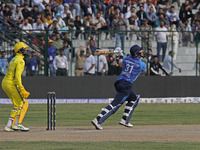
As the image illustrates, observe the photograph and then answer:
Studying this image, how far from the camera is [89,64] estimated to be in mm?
27391

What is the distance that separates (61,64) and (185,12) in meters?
8.38

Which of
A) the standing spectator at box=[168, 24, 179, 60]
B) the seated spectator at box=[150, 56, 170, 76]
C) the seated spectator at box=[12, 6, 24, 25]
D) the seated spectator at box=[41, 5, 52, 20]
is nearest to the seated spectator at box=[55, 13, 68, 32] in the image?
the seated spectator at box=[41, 5, 52, 20]

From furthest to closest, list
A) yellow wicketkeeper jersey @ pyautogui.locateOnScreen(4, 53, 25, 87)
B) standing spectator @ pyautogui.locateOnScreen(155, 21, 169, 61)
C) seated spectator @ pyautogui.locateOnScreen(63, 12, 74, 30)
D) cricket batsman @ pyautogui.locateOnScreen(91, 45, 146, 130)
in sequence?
seated spectator @ pyautogui.locateOnScreen(63, 12, 74, 30) < standing spectator @ pyautogui.locateOnScreen(155, 21, 169, 61) < cricket batsman @ pyautogui.locateOnScreen(91, 45, 146, 130) < yellow wicketkeeper jersey @ pyautogui.locateOnScreen(4, 53, 25, 87)

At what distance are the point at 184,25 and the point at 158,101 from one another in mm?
5223

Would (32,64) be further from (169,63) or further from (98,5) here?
(169,63)

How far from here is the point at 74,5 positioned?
31016mm

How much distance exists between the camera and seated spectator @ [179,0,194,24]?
104ft

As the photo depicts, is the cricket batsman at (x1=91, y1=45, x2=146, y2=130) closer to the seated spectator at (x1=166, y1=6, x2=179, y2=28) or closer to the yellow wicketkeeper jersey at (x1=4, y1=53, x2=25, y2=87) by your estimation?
the yellow wicketkeeper jersey at (x1=4, y1=53, x2=25, y2=87)

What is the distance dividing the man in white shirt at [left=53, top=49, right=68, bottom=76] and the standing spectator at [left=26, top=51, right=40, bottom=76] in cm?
83

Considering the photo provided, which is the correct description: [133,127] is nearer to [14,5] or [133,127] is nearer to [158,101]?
[158,101]

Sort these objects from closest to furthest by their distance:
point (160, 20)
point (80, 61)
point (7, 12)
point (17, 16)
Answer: point (80, 61), point (17, 16), point (7, 12), point (160, 20)

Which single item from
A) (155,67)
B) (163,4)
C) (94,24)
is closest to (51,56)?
(94,24)

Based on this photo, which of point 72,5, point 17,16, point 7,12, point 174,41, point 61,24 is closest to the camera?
point 174,41

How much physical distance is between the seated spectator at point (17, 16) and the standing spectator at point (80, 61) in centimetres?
392
